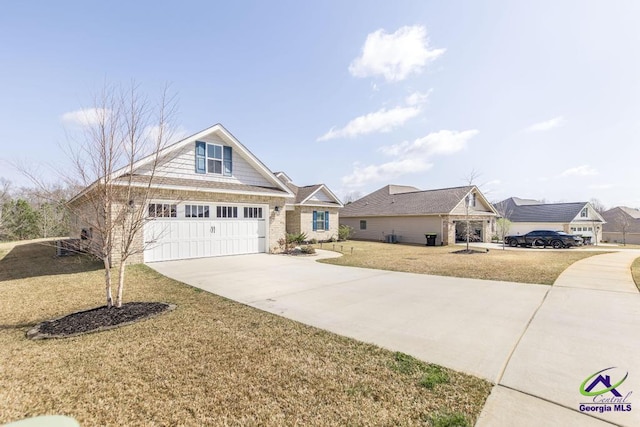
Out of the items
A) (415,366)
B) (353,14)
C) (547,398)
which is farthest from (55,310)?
(353,14)

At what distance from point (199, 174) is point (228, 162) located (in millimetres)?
1585

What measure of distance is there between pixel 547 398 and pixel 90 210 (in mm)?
8210

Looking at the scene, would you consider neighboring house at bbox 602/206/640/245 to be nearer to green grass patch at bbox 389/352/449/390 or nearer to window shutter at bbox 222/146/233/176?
window shutter at bbox 222/146/233/176

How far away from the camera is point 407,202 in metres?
28.8

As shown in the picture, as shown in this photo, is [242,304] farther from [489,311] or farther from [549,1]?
[549,1]

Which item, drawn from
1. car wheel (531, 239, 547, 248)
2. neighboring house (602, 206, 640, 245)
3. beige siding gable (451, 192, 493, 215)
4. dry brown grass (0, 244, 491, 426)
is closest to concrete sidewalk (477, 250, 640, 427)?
dry brown grass (0, 244, 491, 426)

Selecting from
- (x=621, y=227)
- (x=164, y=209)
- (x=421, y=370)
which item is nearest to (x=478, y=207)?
(x=164, y=209)

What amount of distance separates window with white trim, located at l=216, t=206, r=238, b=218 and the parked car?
75.9 ft

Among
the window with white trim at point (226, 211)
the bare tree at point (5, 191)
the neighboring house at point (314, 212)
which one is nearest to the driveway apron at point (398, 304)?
the window with white trim at point (226, 211)

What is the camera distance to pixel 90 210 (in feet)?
20.0

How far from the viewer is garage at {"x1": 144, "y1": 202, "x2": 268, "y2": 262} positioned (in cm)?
1176

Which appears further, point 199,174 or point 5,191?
point 5,191

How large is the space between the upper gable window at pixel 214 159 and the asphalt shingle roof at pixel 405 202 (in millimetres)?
17910

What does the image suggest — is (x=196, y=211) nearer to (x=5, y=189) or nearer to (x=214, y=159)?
(x=214, y=159)
